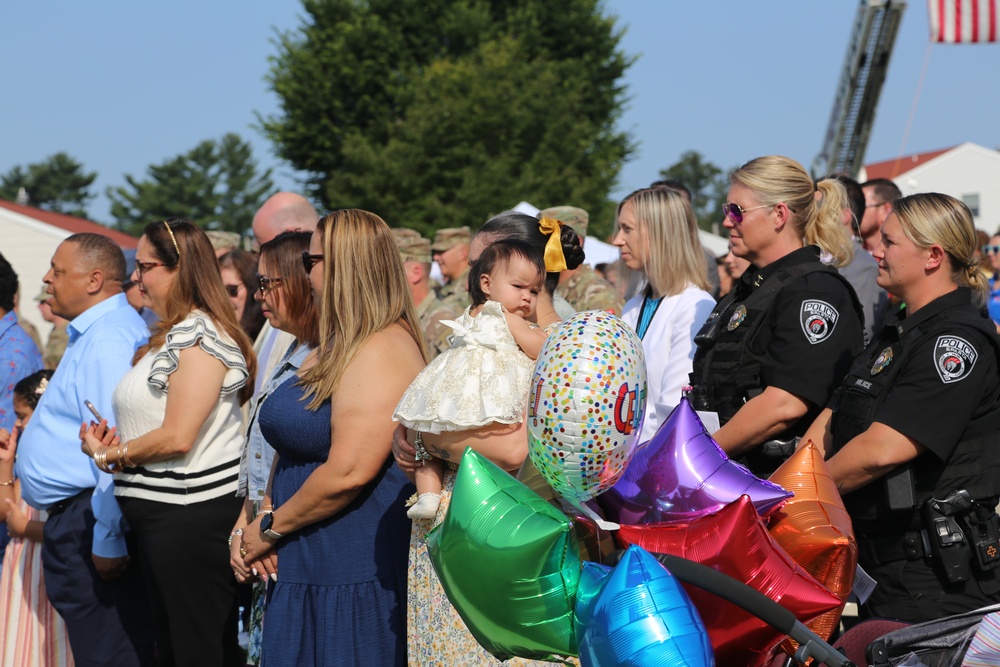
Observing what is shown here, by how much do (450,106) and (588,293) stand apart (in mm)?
25751

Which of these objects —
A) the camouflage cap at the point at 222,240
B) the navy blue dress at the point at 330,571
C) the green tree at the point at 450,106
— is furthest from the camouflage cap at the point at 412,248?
the green tree at the point at 450,106

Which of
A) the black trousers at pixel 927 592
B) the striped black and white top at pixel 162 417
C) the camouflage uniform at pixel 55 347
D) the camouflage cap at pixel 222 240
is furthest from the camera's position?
the camouflage uniform at pixel 55 347

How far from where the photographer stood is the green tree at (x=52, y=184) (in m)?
86.7

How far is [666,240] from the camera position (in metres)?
4.91

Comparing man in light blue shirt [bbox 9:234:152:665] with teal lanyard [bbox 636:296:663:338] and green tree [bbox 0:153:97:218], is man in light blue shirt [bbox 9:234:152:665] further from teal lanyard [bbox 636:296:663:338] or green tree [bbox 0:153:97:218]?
green tree [bbox 0:153:97:218]

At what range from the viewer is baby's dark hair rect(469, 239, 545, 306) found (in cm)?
390

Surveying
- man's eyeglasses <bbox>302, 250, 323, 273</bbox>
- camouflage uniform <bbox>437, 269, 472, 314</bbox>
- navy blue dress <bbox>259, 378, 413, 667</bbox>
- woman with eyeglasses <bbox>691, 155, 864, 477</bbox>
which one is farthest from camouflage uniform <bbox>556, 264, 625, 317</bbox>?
navy blue dress <bbox>259, 378, 413, 667</bbox>

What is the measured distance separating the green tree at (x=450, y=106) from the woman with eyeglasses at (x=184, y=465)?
86.7 feet

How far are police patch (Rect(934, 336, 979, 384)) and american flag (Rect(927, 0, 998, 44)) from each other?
12857 millimetres

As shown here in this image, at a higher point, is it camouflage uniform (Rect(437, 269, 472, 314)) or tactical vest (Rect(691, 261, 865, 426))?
camouflage uniform (Rect(437, 269, 472, 314))

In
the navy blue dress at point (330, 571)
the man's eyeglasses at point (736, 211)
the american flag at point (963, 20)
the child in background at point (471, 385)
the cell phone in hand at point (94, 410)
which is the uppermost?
the american flag at point (963, 20)

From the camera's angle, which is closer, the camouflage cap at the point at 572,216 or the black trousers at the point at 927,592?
the black trousers at the point at 927,592

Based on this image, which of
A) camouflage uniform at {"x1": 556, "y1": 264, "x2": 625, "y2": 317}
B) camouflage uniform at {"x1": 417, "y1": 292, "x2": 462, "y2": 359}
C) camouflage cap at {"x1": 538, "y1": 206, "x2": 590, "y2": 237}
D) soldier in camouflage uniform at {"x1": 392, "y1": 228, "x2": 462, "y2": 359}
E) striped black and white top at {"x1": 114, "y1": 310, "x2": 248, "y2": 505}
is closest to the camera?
striped black and white top at {"x1": 114, "y1": 310, "x2": 248, "y2": 505}

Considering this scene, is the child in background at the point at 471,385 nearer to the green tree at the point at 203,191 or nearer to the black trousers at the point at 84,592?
the black trousers at the point at 84,592
